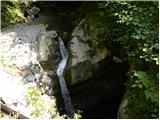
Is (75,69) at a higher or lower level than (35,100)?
higher

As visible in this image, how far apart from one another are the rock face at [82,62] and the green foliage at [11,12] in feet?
6.39

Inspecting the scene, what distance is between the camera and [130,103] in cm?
574

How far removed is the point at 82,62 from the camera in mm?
7801

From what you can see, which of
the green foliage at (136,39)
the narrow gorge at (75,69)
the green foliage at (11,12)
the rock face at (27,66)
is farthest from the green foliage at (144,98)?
the green foliage at (11,12)

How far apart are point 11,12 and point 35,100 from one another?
3160 millimetres

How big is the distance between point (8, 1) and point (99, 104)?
12.2ft

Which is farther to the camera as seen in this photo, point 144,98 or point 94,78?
point 94,78

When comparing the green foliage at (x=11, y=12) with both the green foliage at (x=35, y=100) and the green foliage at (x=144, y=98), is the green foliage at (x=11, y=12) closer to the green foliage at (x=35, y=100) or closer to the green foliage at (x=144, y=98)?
the green foliage at (x=35, y=100)

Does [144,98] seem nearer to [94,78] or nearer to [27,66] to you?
[94,78]

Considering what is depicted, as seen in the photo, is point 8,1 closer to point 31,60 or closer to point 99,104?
point 31,60

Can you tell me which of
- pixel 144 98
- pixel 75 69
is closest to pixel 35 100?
pixel 75 69

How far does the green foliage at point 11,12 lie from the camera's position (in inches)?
344

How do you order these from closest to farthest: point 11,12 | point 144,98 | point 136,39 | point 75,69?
point 144,98
point 136,39
point 75,69
point 11,12

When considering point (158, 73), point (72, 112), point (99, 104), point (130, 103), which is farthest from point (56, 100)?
point (158, 73)
